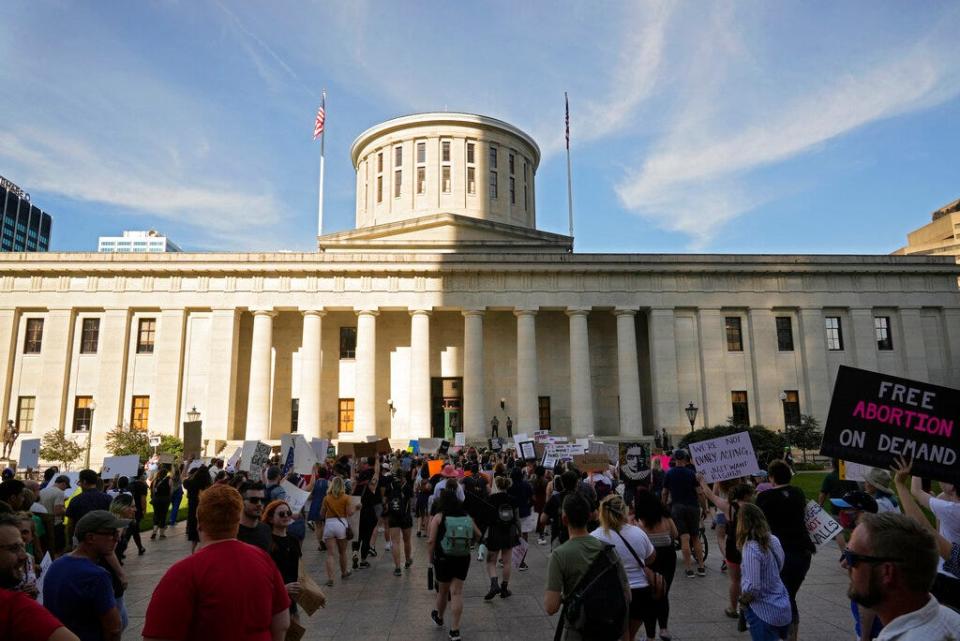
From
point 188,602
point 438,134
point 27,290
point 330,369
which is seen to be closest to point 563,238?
point 438,134

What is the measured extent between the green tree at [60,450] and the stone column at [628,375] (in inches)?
1267

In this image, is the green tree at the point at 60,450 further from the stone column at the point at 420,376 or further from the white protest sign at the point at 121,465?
the white protest sign at the point at 121,465

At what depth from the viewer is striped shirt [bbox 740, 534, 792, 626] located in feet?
19.2

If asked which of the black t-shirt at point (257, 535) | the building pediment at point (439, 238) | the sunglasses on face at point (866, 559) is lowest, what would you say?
the black t-shirt at point (257, 535)

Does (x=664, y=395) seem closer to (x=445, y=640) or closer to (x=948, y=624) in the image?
(x=445, y=640)

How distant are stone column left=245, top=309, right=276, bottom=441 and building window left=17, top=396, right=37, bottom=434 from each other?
13.0 meters

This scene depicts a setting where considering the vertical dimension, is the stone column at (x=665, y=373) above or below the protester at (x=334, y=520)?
above

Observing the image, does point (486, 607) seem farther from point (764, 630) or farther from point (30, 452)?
point (30, 452)

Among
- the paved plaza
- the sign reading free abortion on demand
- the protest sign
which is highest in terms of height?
the sign reading free abortion on demand

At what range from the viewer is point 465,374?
4025 centimetres

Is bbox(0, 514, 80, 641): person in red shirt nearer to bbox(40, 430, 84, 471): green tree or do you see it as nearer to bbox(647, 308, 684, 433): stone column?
bbox(40, 430, 84, 471): green tree

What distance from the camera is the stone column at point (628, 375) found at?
131 ft

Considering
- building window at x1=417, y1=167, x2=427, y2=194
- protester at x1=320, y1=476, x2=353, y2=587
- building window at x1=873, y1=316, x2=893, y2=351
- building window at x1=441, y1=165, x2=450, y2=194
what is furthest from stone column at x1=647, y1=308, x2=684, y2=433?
protester at x1=320, y1=476, x2=353, y2=587

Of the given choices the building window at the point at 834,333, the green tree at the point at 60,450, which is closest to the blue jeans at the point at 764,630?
the green tree at the point at 60,450
